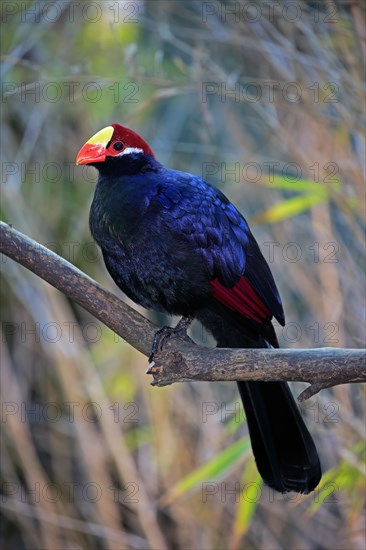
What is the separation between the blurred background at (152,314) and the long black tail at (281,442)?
36cm

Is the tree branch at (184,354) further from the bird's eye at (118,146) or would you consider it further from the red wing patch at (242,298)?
the bird's eye at (118,146)

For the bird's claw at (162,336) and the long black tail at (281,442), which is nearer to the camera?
the bird's claw at (162,336)

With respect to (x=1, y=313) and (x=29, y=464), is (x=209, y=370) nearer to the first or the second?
(x=29, y=464)

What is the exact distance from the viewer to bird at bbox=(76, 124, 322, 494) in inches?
69.9

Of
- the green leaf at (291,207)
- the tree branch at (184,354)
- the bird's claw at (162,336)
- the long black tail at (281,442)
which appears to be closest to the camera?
the tree branch at (184,354)

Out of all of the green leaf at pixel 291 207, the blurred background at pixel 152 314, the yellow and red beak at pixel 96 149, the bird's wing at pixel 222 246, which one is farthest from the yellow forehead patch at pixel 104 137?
the green leaf at pixel 291 207

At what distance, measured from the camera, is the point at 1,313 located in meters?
3.39

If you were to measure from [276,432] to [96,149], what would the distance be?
812 millimetres

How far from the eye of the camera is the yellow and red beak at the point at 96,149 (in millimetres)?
1862

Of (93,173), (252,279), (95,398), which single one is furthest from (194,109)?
(252,279)

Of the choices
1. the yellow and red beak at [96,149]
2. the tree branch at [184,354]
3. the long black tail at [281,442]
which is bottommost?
the long black tail at [281,442]

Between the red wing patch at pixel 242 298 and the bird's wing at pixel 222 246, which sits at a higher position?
the bird's wing at pixel 222 246

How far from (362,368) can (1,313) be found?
7.25ft

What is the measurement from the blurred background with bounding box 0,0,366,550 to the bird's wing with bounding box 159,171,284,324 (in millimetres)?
440
